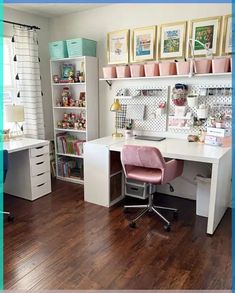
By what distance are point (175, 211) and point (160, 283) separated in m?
1.05

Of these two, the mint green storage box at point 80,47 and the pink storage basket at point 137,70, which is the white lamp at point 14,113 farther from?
the pink storage basket at point 137,70

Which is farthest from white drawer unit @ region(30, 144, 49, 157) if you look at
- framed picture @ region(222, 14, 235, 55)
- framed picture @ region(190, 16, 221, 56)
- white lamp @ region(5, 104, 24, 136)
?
framed picture @ region(222, 14, 235, 55)

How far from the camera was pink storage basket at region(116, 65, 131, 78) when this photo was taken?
3170mm

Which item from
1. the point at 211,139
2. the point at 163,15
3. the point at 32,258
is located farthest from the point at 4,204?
the point at 163,15

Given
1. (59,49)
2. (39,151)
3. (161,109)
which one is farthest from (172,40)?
(39,151)

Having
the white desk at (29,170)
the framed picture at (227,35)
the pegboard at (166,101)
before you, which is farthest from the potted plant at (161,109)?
the white desk at (29,170)

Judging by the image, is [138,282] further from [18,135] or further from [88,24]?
[88,24]

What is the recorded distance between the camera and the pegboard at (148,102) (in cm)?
317

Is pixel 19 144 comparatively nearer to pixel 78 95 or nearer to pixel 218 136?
pixel 78 95

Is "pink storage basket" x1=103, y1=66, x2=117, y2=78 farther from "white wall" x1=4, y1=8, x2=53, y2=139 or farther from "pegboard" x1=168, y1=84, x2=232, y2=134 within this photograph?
"white wall" x1=4, y1=8, x2=53, y2=139

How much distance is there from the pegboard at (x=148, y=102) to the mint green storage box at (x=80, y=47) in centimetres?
64

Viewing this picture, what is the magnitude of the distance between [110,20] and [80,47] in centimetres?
55

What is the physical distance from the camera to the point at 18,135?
11.6ft

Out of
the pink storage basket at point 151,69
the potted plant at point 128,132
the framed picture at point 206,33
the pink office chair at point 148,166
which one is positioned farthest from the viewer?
the potted plant at point 128,132
